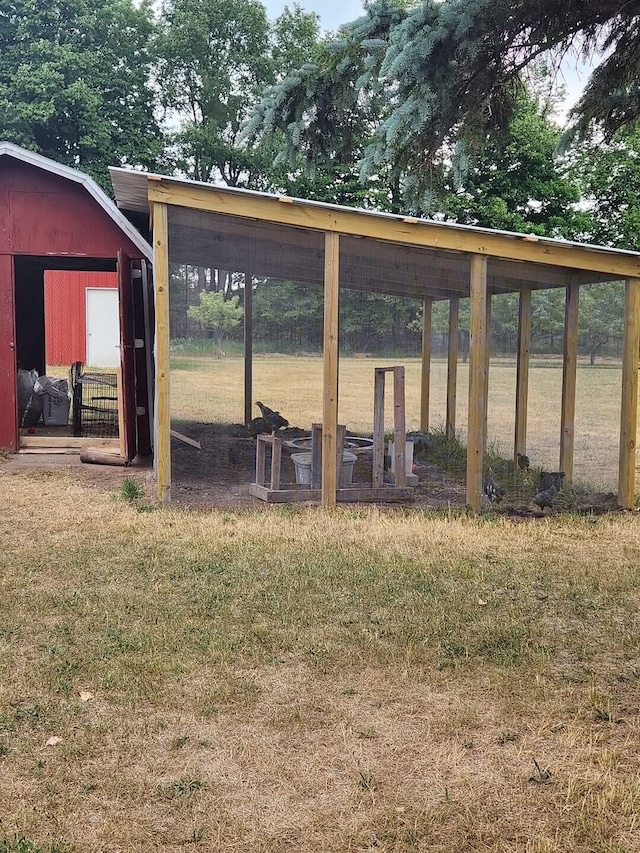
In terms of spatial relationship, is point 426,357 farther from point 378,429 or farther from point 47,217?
point 47,217

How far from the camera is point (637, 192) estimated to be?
24.1 meters

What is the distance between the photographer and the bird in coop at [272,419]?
7258 mm

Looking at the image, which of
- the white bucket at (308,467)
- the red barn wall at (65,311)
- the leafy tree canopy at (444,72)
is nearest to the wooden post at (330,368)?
the white bucket at (308,467)

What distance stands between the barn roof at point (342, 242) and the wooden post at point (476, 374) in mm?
200

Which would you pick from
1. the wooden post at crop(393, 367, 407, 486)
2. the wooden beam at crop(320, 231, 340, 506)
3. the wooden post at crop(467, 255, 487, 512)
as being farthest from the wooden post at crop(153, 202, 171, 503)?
the wooden post at crop(467, 255, 487, 512)

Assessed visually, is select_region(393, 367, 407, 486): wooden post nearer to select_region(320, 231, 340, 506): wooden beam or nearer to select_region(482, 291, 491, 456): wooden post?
select_region(320, 231, 340, 506): wooden beam

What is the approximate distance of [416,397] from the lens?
834 centimetres

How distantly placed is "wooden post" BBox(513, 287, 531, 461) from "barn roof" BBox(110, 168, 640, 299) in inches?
25.9

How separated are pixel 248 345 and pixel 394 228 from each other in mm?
1583

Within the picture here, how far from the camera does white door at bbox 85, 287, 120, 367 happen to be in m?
23.4

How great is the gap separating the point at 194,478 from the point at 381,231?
266 centimetres

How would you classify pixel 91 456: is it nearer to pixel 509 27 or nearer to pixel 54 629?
pixel 54 629

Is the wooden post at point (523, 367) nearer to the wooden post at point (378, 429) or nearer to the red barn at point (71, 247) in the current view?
the wooden post at point (378, 429)

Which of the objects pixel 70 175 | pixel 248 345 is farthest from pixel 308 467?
pixel 70 175
